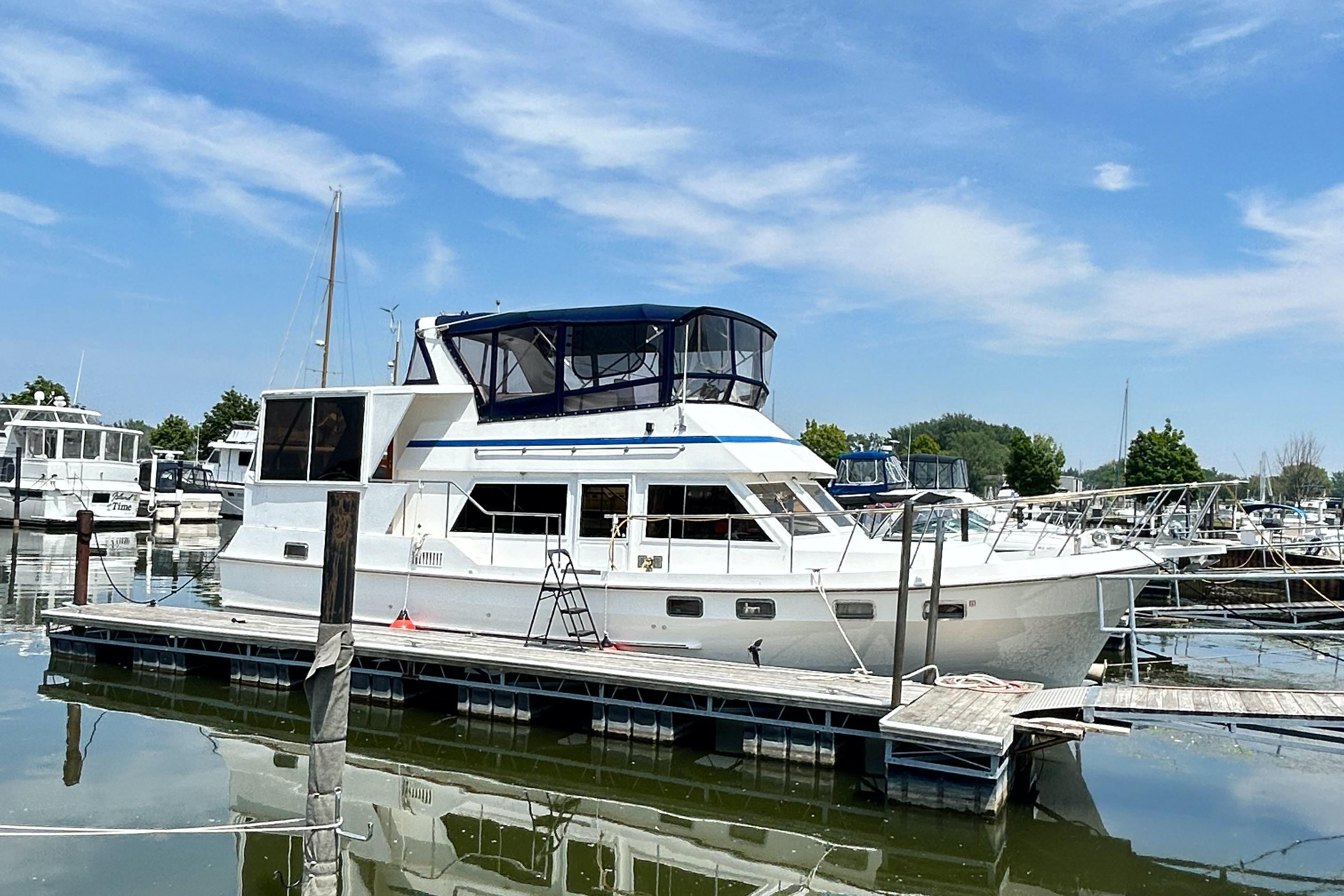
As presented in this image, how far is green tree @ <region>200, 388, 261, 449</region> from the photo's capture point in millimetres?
62031

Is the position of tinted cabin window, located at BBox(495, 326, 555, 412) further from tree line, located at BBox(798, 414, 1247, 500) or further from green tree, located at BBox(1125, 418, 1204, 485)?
green tree, located at BBox(1125, 418, 1204, 485)

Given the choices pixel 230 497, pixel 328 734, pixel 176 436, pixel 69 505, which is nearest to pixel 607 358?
pixel 328 734

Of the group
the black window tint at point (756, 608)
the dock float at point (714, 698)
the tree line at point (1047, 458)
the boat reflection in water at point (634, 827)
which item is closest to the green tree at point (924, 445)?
the tree line at point (1047, 458)

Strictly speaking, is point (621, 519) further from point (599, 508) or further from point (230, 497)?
point (230, 497)

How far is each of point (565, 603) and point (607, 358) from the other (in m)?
3.17

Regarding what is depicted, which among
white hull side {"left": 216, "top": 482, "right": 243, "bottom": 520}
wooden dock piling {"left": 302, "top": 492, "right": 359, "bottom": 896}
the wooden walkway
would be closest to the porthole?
the wooden walkway

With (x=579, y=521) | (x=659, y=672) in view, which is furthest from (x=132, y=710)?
(x=659, y=672)

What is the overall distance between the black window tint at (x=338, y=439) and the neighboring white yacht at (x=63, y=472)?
2805cm

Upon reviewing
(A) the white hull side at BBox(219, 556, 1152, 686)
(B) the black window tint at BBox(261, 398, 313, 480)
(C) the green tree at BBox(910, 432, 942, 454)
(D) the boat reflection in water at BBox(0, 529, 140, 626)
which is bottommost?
(D) the boat reflection in water at BBox(0, 529, 140, 626)

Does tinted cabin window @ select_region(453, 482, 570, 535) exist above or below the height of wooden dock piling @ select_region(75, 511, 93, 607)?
above

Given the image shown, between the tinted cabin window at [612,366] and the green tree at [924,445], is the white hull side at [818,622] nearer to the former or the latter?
the tinted cabin window at [612,366]

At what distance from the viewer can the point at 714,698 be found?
10.2 metres

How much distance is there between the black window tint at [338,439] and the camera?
42.6ft

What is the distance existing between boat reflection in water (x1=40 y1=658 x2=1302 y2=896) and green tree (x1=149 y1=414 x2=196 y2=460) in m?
65.3
